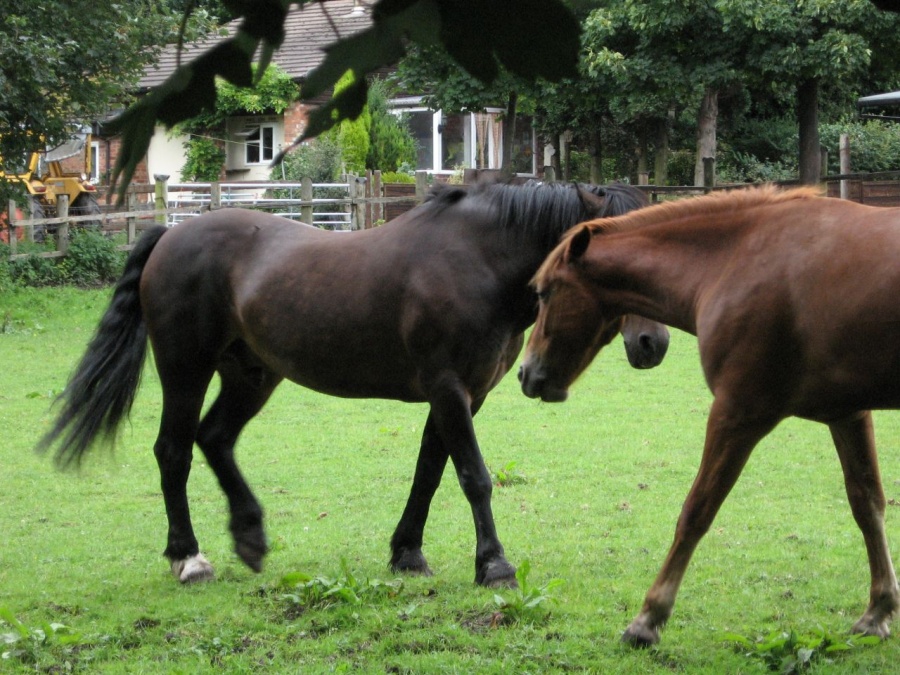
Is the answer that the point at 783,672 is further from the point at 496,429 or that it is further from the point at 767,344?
the point at 496,429

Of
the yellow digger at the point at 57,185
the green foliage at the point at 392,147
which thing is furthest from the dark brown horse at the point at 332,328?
the green foliage at the point at 392,147

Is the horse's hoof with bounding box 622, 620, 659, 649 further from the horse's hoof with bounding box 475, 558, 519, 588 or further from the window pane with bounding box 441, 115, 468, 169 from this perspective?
the window pane with bounding box 441, 115, 468, 169

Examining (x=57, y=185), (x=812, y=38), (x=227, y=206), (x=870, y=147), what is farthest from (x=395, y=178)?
(x=870, y=147)

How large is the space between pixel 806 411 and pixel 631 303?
0.80m

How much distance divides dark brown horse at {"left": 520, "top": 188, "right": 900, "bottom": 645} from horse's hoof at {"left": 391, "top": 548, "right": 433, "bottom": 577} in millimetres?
1137

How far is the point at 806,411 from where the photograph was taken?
3443mm

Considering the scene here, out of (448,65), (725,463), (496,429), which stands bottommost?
(496,429)

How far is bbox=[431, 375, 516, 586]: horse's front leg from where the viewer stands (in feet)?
14.9

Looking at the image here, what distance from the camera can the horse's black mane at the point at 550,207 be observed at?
15.1ft

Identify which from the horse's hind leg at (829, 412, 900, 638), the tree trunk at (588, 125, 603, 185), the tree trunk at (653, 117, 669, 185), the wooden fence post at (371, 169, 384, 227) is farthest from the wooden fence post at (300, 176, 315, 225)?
the horse's hind leg at (829, 412, 900, 638)

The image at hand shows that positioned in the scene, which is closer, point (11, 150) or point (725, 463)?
point (725, 463)

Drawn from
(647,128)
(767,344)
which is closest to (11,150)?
(767,344)

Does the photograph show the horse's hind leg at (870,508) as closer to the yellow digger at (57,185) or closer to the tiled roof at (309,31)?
the tiled roof at (309,31)

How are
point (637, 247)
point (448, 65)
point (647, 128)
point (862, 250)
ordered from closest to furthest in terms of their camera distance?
point (448, 65) < point (862, 250) < point (637, 247) < point (647, 128)
